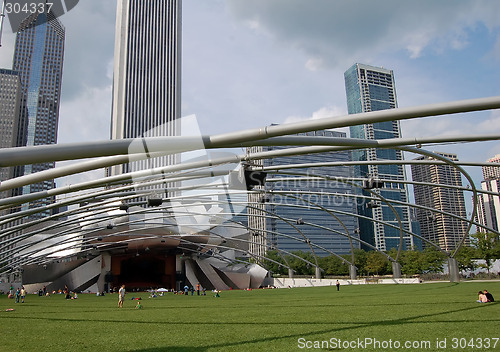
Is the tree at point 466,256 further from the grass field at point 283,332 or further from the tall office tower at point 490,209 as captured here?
the tall office tower at point 490,209

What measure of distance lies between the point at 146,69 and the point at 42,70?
223 feet

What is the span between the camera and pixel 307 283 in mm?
60812

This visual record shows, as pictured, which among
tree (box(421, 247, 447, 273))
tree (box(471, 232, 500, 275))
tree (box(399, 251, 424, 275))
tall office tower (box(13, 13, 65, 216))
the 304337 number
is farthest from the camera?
tall office tower (box(13, 13, 65, 216))

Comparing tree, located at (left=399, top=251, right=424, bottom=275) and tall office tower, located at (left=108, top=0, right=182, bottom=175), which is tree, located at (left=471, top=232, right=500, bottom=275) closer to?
tree, located at (left=399, top=251, right=424, bottom=275)

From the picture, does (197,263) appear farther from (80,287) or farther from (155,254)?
(80,287)

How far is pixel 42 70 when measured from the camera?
185 m

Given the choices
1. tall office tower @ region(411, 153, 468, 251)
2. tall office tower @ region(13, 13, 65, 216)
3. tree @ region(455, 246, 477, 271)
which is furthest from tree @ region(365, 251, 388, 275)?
tall office tower @ region(13, 13, 65, 216)

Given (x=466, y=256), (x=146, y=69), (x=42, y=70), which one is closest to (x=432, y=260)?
(x=466, y=256)

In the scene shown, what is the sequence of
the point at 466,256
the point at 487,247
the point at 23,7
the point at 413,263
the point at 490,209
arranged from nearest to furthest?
the point at 23,7 < the point at 487,247 < the point at 466,256 < the point at 413,263 < the point at 490,209

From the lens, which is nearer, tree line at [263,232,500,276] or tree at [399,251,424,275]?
tree line at [263,232,500,276]

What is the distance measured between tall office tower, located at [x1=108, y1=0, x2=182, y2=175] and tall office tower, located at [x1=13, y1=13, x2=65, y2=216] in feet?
102

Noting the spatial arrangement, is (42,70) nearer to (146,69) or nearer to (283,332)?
(146,69)

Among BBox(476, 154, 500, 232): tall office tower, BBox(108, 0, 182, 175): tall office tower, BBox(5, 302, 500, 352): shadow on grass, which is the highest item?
BBox(108, 0, 182, 175): tall office tower

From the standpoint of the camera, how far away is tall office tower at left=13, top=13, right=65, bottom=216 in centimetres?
15825
